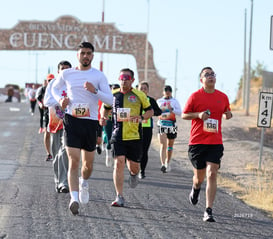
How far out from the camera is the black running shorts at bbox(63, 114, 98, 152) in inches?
332

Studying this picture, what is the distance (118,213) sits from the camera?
8.48 m

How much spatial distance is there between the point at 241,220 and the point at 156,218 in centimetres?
105

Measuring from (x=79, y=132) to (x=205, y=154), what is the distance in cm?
160

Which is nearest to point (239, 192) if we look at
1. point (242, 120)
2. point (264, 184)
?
point (264, 184)

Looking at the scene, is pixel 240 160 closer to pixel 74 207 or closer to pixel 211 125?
pixel 211 125

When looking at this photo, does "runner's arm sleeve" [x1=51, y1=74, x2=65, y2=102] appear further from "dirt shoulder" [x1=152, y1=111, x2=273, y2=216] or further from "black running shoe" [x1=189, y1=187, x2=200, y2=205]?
"dirt shoulder" [x1=152, y1=111, x2=273, y2=216]

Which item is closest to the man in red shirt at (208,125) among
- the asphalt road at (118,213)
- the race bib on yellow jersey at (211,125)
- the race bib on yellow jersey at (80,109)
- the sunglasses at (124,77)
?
the race bib on yellow jersey at (211,125)

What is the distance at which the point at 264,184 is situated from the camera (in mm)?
12953

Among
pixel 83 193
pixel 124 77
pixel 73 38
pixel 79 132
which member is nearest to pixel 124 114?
pixel 124 77

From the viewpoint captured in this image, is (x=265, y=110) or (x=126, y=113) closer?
(x=126, y=113)

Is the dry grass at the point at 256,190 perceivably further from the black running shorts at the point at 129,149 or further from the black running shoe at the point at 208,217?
the black running shorts at the point at 129,149

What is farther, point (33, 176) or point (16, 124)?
point (16, 124)

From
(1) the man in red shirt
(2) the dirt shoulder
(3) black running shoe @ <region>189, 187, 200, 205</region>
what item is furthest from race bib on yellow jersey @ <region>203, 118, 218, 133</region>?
(2) the dirt shoulder

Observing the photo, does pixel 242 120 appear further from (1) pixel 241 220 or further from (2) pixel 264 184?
(1) pixel 241 220
